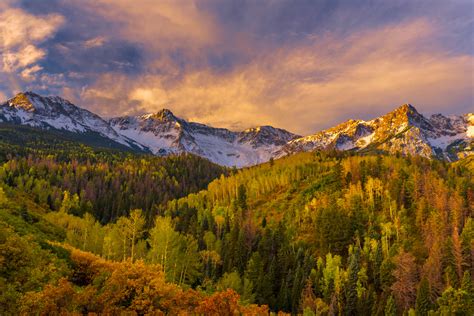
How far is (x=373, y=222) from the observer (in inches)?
6029

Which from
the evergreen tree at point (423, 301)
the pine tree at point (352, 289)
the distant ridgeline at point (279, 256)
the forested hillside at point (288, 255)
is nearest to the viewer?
→ the distant ridgeline at point (279, 256)

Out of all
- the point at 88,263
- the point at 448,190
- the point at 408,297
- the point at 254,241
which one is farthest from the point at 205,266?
the point at 448,190

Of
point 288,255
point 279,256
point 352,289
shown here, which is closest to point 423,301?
point 352,289

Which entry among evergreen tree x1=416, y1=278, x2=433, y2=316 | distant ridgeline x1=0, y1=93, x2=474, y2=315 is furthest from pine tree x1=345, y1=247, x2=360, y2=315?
evergreen tree x1=416, y1=278, x2=433, y2=316

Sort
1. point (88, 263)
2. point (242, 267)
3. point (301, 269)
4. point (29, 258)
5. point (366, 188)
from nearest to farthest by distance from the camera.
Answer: point (29, 258), point (88, 263), point (301, 269), point (242, 267), point (366, 188)

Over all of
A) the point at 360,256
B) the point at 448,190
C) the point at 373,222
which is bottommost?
the point at 360,256

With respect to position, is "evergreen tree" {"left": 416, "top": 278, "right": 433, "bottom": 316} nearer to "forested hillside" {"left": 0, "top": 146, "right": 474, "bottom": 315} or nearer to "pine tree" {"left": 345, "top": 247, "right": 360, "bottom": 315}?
"forested hillside" {"left": 0, "top": 146, "right": 474, "bottom": 315}

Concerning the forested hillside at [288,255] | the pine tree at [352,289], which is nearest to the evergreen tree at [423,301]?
the forested hillside at [288,255]

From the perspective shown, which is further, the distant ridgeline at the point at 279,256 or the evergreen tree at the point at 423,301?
the evergreen tree at the point at 423,301

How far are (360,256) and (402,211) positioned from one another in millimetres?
36297

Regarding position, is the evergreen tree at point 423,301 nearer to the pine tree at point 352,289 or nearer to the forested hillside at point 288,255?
the forested hillside at point 288,255

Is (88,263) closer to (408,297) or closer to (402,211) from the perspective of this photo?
(408,297)

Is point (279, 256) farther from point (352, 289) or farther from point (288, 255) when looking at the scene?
point (352, 289)

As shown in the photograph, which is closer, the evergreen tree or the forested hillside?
the forested hillside
